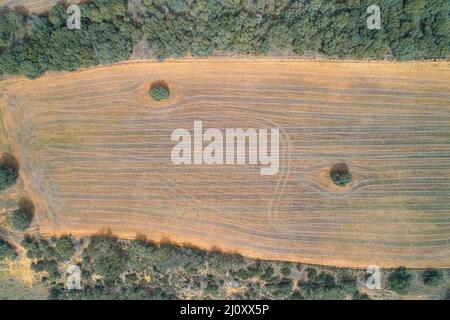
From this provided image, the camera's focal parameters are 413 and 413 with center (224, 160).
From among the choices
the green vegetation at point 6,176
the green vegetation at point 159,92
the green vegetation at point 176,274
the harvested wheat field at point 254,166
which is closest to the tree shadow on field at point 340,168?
the harvested wheat field at point 254,166

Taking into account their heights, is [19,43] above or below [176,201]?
above

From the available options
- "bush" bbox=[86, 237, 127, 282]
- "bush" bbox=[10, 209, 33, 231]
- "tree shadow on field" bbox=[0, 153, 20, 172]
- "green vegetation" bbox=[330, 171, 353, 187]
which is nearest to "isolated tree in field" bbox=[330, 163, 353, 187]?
"green vegetation" bbox=[330, 171, 353, 187]

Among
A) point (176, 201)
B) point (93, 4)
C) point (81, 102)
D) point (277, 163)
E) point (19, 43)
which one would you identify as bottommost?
point (176, 201)

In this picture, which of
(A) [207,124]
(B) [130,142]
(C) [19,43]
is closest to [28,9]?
(C) [19,43]

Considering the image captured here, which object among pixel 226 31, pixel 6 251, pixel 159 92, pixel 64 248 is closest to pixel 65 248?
pixel 64 248

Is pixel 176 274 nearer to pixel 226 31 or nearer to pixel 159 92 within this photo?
pixel 159 92

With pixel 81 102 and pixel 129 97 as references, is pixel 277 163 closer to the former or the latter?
pixel 129 97
